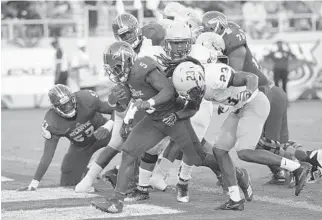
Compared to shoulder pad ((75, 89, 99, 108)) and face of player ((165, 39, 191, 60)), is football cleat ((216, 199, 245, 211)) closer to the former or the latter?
face of player ((165, 39, 191, 60))

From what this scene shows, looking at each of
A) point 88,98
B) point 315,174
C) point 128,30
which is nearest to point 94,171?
point 88,98

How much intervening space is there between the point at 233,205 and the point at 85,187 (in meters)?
1.74

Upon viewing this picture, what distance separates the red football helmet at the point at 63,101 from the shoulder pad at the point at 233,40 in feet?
5.31

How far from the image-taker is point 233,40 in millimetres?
7566

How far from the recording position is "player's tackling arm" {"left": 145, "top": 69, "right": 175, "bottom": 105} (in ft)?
20.4

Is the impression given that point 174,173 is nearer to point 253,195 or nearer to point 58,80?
point 253,195

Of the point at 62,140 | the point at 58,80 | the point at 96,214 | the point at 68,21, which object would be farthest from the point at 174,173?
the point at 68,21


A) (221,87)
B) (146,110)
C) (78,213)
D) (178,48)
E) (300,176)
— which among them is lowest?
(78,213)

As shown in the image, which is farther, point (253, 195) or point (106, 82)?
point (106, 82)

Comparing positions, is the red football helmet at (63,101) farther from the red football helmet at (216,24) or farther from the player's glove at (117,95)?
the red football helmet at (216,24)

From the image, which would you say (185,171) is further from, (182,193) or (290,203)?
(290,203)

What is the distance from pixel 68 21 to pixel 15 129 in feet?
19.3

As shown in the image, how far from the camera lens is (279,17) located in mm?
19688

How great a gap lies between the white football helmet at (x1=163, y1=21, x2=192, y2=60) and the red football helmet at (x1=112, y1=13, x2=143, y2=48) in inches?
37.5
